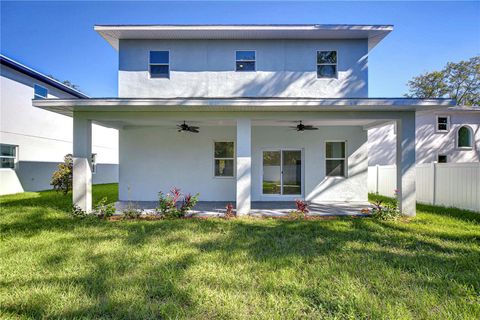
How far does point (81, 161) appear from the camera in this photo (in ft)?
23.8

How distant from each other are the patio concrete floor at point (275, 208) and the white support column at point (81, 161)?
130 centimetres

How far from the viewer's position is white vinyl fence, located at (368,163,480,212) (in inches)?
301

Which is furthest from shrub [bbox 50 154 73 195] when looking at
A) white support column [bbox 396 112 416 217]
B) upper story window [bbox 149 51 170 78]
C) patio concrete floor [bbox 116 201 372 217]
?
white support column [bbox 396 112 416 217]

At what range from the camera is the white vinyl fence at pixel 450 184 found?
7.66 meters

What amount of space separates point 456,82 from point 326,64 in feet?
86.7

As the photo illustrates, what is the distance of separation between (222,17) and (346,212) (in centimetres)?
926

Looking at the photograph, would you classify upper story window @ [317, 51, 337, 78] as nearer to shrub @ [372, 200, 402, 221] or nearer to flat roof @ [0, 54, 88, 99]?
shrub @ [372, 200, 402, 221]

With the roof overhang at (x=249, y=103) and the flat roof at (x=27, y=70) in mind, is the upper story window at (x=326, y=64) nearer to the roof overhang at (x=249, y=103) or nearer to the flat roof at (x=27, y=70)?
the roof overhang at (x=249, y=103)

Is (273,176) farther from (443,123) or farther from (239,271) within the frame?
(443,123)

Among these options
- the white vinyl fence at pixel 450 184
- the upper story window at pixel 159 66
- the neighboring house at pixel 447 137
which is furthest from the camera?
the neighboring house at pixel 447 137

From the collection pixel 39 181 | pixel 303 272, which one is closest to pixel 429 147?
pixel 303 272

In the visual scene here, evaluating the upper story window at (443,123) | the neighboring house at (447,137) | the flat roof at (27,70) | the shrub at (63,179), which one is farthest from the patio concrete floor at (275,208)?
the upper story window at (443,123)

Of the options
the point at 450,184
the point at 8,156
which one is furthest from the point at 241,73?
the point at 8,156

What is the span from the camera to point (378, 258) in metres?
4.18
